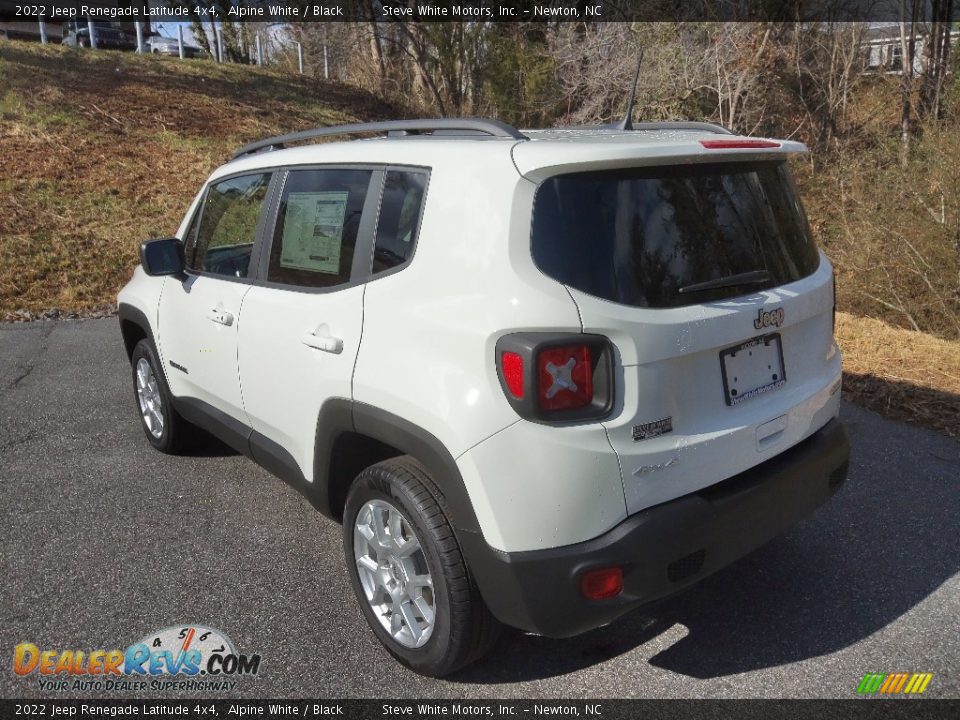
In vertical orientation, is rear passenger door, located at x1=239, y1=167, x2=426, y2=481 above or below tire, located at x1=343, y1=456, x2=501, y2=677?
above

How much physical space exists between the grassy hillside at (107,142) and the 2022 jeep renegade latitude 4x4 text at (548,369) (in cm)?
777

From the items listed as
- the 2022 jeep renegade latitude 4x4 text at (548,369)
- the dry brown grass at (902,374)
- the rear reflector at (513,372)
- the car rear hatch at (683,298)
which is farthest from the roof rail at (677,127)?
the dry brown grass at (902,374)

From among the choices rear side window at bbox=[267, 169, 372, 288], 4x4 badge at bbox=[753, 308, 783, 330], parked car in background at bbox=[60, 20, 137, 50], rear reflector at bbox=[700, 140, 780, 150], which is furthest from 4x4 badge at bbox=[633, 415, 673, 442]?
parked car in background at bbox=[60, 20, 137, 50]

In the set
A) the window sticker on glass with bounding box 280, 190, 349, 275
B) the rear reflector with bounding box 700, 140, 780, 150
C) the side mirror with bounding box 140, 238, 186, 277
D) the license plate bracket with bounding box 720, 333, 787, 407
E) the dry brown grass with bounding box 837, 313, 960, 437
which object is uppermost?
the rear reflector with bounding box 700, 140, 780, 150

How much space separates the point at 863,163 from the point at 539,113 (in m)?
7.65

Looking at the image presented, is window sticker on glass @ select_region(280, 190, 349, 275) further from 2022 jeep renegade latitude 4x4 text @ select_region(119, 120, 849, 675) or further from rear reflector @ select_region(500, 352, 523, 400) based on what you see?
rear reflector @ select_region(500, 352, 523, 400)

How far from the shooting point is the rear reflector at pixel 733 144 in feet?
8.25

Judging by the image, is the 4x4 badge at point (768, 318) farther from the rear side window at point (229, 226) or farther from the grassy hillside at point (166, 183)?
the grassy hillside at point (166, 183)

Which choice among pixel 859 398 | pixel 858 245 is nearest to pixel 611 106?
pixel 858 245

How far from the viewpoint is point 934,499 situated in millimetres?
3844

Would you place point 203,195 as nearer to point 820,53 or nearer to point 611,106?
point 611,106

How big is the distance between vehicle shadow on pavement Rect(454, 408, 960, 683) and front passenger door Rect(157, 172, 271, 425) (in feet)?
5.90

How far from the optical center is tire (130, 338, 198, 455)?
14.7 feet

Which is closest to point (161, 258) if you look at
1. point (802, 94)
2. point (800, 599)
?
point (800, 599)
